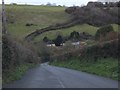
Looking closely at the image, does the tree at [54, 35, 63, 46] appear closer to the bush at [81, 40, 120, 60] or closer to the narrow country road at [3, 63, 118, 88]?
the bush at [81, 40, 120, 60]

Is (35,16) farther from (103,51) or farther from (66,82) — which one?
(66,82)

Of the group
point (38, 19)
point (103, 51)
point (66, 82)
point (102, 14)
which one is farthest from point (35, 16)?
point (66, 82)

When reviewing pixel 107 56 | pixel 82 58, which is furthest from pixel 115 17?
pixel 82 58

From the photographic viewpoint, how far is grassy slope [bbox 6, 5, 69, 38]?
103488 mm

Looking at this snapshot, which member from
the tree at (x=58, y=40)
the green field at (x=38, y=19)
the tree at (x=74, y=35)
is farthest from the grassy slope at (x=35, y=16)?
the tree at (x=58, y=40)

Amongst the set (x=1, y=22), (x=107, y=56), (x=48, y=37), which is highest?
(x=1, y=22)

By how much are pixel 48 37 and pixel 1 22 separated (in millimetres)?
67263

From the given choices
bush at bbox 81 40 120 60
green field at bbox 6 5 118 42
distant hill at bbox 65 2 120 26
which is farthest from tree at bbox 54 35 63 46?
bush at bbox 81 40 120 60

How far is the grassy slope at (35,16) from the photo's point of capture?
103488 millimetres

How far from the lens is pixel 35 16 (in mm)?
120188

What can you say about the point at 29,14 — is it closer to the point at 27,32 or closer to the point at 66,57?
the point at 27,32

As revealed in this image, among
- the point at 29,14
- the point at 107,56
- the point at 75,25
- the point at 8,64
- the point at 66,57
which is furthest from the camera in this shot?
the point at 29,14

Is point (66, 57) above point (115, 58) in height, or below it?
below

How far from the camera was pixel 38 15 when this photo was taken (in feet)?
400
